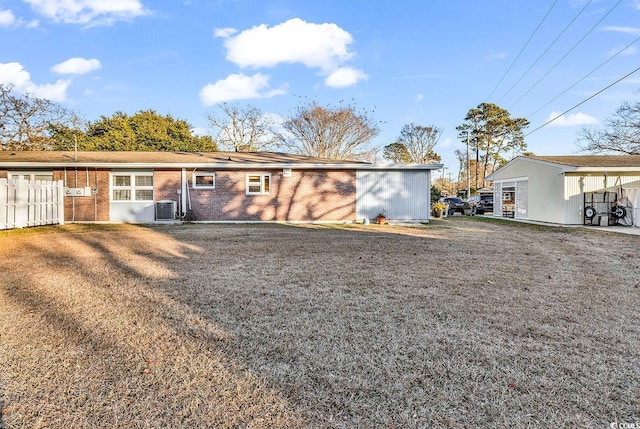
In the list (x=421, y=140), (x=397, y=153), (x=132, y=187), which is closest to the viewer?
(x=132, y=187)

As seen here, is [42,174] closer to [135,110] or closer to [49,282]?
[49,282]

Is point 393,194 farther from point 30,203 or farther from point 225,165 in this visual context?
point 30,203

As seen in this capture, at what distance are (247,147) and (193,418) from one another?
98.9 feet

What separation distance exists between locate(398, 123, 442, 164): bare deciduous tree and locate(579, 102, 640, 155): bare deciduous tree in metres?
13.2

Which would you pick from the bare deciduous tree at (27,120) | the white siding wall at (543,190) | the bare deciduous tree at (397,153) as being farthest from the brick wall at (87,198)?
the bare deciduous tree at (397,153)

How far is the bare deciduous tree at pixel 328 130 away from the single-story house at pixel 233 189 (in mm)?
12345

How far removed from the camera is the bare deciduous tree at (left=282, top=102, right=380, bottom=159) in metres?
27.2

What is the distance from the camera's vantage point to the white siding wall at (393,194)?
15.2m

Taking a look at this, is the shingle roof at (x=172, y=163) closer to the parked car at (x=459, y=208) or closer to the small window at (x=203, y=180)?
the small window at (x=203, y=180)

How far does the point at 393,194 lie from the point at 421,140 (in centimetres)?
2487

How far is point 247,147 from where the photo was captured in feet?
101

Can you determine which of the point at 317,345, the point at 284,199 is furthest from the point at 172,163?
the point at 317,345

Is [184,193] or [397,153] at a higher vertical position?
[397,153]

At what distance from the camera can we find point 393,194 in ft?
50.3
